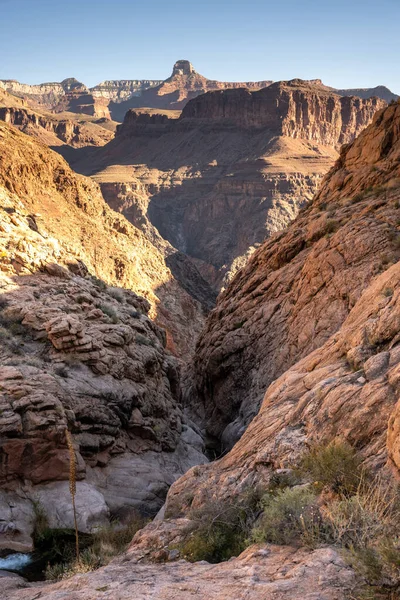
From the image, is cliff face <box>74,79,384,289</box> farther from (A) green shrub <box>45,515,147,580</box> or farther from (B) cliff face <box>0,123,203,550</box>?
(A) green shrub <box>45,515,147,580</box>

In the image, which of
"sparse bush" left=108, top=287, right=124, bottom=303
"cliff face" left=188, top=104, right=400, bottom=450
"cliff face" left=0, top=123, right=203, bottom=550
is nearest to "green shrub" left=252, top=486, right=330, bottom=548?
"cliff face" left=188, top=104, right=400, bottom=450

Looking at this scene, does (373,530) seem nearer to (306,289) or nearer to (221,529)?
(221,529)

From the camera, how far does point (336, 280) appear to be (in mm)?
16062

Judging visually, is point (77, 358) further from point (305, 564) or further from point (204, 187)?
point (204, 187)

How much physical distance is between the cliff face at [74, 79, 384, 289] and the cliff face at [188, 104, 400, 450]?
2211 inches

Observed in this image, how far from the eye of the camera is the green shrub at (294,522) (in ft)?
16.5

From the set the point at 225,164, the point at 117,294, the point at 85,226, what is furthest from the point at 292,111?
the point at 117,294

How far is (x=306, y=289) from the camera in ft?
56.6

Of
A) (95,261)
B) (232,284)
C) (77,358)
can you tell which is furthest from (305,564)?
(95,261)

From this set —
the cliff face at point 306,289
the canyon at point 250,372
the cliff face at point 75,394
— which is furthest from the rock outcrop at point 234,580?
the cliff face at point 75,394

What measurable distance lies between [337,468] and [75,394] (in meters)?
9.45

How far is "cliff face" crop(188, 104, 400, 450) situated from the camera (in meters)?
15.1

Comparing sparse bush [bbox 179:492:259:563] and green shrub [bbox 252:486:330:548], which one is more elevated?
green shrub [bbox 252:486:330:548]

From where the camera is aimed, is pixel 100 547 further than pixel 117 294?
No
